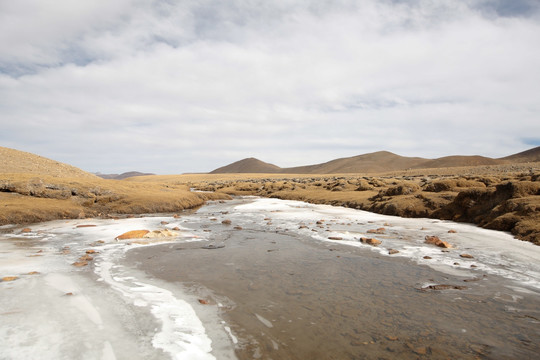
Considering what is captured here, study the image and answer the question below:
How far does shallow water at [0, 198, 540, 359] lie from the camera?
410 centimetres

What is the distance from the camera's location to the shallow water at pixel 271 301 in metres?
4.10

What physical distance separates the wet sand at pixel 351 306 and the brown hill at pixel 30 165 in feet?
99.7

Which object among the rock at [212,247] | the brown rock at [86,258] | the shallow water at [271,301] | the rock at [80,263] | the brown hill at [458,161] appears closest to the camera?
the shallow water at [271,301]

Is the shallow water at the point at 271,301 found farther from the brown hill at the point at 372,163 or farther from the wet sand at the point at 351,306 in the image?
the brown hill at the point at 372,163

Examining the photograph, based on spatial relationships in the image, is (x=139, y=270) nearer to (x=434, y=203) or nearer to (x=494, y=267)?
(x=494, y=267)

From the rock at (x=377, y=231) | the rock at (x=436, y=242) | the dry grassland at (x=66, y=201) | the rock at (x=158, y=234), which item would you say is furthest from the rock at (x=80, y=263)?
the rock at (x=436, y=242)

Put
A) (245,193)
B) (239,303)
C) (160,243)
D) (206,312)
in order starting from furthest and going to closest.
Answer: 1. (245,193)
2. (160,243)
3. (239,303)
4. (206,312)

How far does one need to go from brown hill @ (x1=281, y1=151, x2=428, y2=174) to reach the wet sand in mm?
121595

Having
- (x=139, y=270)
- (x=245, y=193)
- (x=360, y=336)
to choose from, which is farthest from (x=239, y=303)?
(x=245, y=193)

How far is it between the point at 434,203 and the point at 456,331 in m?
12.5

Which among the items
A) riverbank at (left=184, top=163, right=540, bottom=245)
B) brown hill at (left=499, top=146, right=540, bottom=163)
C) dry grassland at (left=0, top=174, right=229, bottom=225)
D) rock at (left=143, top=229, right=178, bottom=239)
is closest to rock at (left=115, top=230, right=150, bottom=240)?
rock at (left=143, top=229, right=178, bottom=239)

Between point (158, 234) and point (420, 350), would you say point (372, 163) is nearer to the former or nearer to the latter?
point (158, 234)

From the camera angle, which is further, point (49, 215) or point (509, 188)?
point (49, 215)

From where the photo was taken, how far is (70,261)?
26.4ft
